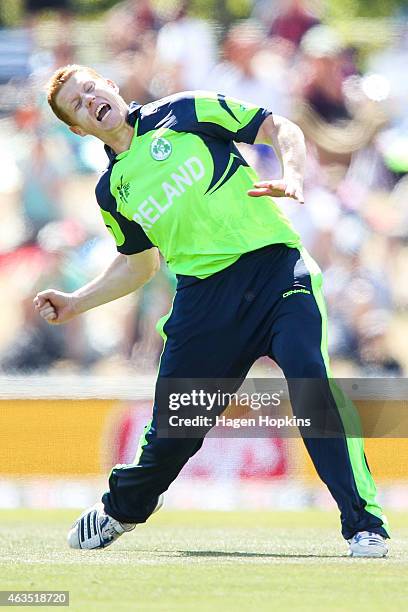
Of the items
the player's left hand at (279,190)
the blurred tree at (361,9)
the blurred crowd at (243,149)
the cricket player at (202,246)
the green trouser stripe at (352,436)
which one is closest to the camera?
the player's left hand at (279,190)

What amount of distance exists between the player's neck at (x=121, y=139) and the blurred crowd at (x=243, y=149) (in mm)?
3459

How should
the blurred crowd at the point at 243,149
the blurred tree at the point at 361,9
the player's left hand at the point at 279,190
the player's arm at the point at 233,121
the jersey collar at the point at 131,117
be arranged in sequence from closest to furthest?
1. the player's left hand at the point at 279,190
2. the player's arm at the point at 233,121
3. the jersey collar at the point at 131,117
4. the blurred crowd at the point at 243,149
5. the blurred tree at the point at 361,9

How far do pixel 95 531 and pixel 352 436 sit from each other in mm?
947

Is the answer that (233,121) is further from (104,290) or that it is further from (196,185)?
(104,290)

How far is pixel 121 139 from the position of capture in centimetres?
434

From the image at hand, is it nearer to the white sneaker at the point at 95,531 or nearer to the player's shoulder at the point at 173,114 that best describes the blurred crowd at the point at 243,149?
the white sneaker at the point at 95,531

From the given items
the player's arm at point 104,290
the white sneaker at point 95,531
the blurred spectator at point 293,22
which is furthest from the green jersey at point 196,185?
the blurred spectator at point 293,22

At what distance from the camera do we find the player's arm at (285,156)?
3.80 metres

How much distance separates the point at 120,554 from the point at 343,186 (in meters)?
4.16

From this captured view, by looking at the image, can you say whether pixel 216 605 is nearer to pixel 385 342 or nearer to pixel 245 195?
pixel 245 195

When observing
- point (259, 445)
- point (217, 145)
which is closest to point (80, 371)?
point (259, 445)

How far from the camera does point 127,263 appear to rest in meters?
4.69

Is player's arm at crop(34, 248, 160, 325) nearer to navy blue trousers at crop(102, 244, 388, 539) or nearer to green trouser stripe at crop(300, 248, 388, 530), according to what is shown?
navy blue trousers at crop(102, 244, 388, 539)

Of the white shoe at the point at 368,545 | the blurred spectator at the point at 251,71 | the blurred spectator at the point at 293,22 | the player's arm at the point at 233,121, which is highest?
the player's arm at the point at 233,121
